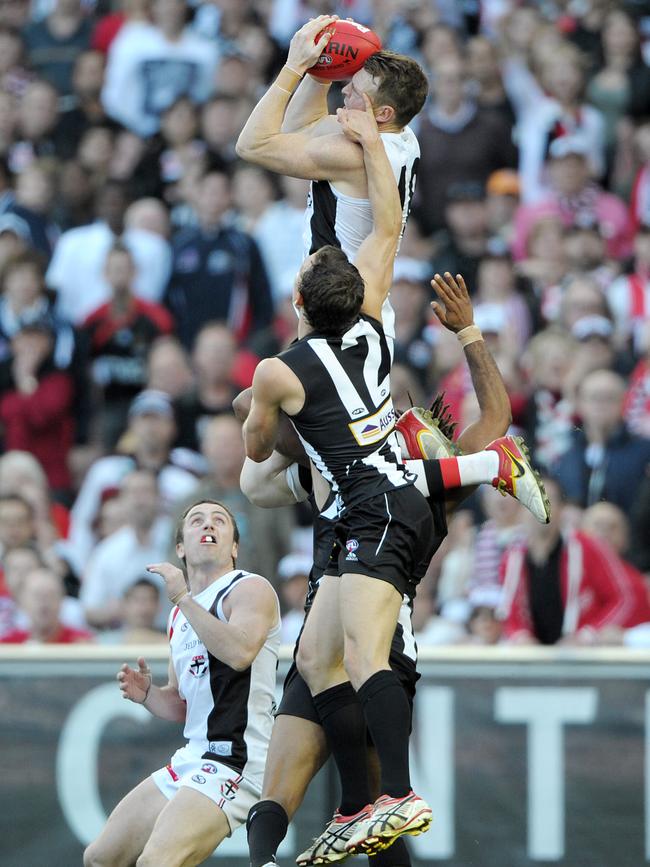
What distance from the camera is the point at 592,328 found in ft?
35.3

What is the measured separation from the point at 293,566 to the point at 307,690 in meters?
3.22

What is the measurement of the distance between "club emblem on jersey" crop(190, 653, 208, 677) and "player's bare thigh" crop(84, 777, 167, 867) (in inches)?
20.3

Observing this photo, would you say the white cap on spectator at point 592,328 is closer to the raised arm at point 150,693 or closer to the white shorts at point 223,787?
the raised arm at point 150,693

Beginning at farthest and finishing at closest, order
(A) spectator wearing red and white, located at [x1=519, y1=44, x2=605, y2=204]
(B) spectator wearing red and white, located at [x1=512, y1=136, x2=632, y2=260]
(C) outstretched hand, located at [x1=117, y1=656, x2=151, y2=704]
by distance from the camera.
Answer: (A) spectator wearing red and white, located at [x1=519, y1=44, x2=605, y2=204]
(B) spectator wearing red and white, located at [x1=512, y1=136, x2=632, y2=260]
(C) outstretched hand, located at [x1=117, y1=656, x2=151, y2=704]

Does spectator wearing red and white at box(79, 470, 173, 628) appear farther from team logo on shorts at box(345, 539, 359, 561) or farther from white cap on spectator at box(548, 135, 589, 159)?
team logo on shorts at box(345, 539, 359, 561)

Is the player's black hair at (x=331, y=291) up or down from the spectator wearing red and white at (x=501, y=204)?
down

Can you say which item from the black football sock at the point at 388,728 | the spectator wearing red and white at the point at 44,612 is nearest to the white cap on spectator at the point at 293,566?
the spectator wearing red and white at the point at 44,612

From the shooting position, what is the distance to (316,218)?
6.89 m

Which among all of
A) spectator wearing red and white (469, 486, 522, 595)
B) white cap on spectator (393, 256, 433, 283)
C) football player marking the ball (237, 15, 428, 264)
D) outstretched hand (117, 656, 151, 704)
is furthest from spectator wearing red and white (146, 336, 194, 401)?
football player marking the ball (237, 15, 428, 264)

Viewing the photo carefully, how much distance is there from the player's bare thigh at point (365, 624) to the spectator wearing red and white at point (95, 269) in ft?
21.2

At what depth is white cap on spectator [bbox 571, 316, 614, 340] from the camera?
35.2 ft

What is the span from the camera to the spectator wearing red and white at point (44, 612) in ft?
32.3

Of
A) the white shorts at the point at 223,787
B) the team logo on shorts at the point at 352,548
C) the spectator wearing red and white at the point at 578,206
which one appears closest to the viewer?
the team logo on shorts at the point at 352,548

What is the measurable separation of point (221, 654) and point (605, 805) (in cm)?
277
